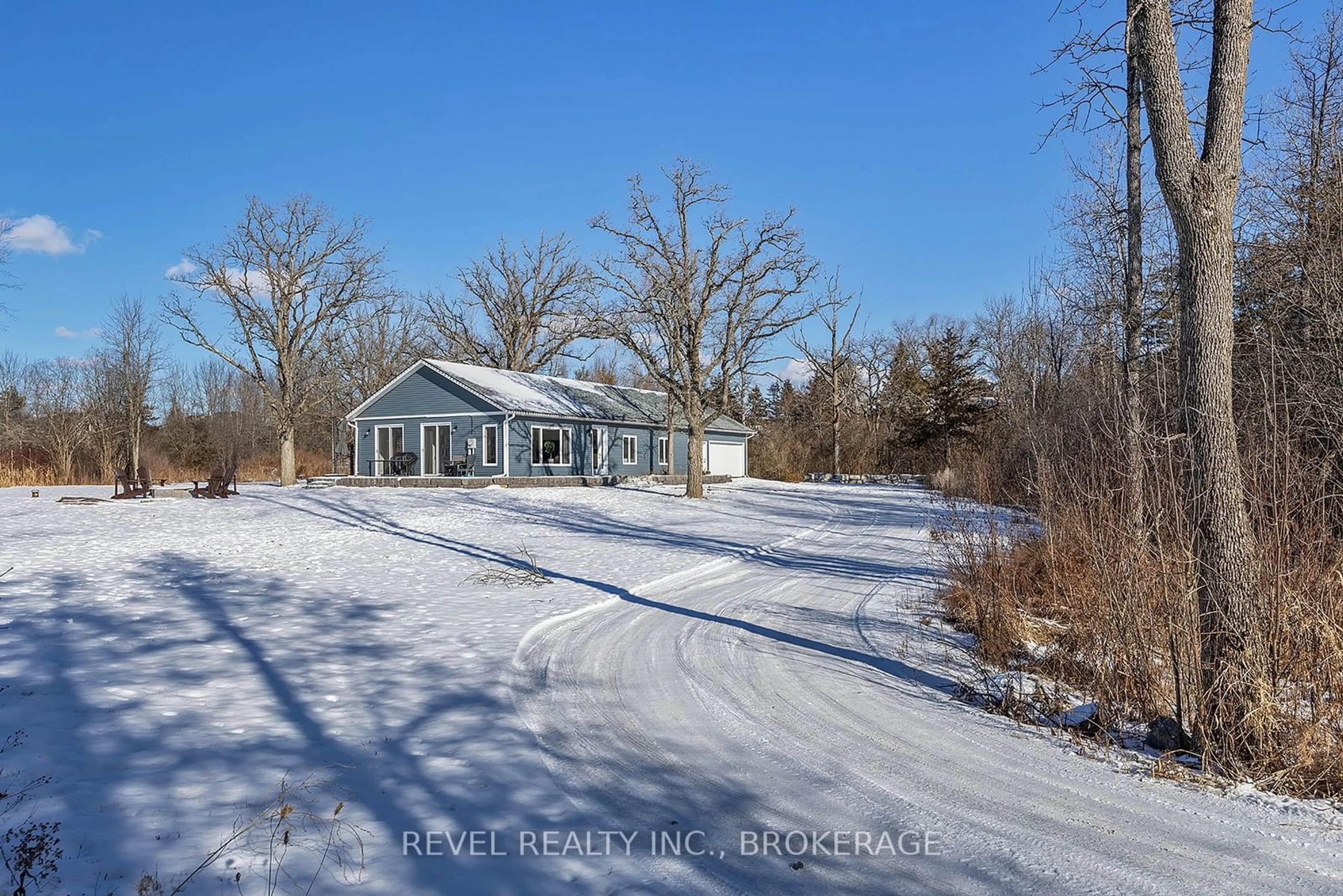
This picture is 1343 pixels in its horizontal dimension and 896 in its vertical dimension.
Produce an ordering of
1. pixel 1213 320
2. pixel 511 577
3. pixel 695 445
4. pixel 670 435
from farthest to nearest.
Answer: pixel 670 435, pixel 695 445, pixel 511 577, pixel 1213 320

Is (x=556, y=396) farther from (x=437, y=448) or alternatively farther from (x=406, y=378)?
(x=406, y=378)

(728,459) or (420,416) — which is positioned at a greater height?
(420,416)

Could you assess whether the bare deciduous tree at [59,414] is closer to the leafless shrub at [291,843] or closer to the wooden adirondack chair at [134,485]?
the wooden adirondack chair at [134,485]

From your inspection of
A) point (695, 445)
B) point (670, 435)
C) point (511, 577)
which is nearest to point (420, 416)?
point (695, 445)

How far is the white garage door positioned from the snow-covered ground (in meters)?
30.7

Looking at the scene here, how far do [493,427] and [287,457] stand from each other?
8499 millimetres

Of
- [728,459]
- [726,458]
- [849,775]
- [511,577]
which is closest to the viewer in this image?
[849,775]

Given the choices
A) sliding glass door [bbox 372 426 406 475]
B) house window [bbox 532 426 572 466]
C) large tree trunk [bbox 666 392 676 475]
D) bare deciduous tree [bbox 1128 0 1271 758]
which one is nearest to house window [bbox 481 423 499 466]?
house window [bbox 532 426 572 466]

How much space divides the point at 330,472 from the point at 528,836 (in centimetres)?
4507

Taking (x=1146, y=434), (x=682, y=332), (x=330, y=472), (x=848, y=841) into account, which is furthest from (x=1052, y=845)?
(x=330, y=472)

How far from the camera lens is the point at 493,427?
93.3 feet

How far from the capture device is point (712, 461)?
4100 centimetres

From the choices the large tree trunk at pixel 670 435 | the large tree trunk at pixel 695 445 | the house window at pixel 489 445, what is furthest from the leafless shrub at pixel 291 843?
the large tree trunk at pixel 670 435

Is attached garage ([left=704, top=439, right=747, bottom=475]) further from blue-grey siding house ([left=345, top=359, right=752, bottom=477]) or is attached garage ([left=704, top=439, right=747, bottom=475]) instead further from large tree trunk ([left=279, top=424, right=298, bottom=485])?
large tree trunk ([left=279, top=424, right=298, bottom=485])
